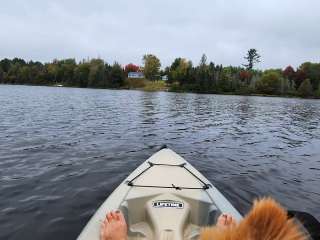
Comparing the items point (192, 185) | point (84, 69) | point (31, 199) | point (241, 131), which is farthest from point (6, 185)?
point (84, 69)

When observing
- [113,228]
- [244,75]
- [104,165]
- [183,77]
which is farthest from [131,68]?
[113,228]

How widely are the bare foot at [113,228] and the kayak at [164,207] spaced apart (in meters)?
0.13

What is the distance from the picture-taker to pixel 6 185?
8.28 meters

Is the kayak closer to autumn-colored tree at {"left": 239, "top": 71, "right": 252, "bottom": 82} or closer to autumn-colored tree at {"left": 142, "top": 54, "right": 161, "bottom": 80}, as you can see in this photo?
autumn-colored tree at {"left": 142, "top": 54, "right": 161, "bottom": 80}

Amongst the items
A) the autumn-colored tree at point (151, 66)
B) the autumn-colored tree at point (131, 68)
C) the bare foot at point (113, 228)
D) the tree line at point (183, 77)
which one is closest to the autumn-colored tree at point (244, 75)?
the tree line at point (183, 77)

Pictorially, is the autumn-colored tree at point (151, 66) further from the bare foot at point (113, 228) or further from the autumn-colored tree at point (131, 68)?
the bare foot at point (113, 228)

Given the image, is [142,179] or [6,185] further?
[6,185]

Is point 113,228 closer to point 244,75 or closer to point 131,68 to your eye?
point 244,75

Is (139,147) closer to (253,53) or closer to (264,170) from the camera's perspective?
(264,170)

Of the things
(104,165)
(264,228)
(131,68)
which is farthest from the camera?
(131,68)

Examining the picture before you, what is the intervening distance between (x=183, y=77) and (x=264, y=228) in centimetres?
11474

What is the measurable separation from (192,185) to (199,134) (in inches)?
461

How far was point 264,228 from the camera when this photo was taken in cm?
150

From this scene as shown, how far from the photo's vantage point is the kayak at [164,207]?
4.64 meters
